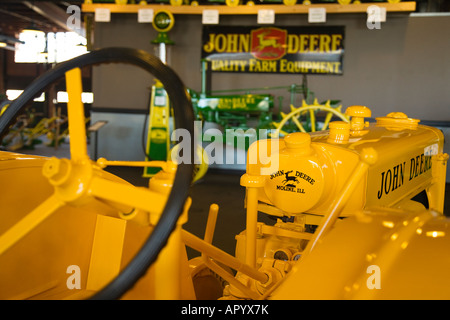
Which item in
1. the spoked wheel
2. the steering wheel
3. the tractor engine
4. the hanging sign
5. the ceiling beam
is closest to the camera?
the steering wheel

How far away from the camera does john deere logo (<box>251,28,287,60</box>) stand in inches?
235

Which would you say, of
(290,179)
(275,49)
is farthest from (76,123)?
(275,49)

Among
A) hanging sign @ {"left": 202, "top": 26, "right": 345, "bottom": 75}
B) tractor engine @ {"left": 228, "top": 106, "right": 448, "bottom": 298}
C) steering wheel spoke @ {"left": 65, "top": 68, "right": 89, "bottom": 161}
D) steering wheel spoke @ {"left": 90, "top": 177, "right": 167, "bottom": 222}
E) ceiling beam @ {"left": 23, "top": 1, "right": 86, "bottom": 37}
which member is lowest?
tractor engine @ {"left": 228, "top": 106, "right": 448, "bottom": 298}

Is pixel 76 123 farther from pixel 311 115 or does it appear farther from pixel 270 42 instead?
pixel 270 42

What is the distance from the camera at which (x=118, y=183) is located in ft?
2.56

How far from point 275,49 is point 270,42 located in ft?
0.35

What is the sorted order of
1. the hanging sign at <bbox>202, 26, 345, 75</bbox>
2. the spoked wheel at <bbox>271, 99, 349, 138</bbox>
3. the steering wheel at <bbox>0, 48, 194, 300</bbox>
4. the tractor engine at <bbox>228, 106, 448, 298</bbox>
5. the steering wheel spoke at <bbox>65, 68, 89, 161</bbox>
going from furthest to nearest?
1. the hanging sign at <bbox>202, 26, 345, 75</bbox>
2. the spoked wheel at <bbox>271, 99, 349, 138</bbox>
3. the tractor engine at <bbox>228, 106, 448, 298</bbox>
4. the steering wheel spoke at <bbox>65, 68, 89, 161</bbox>
5. the steering wheel at <bbox>0, 48, 194, 300</bbox>

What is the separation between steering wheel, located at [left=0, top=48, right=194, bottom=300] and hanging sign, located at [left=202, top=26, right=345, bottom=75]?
5.27 m

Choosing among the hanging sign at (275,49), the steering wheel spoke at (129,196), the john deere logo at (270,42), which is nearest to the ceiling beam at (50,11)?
the hanging sign at (275,49)

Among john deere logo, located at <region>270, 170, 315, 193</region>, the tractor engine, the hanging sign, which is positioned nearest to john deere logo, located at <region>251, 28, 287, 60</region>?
the hanging sign

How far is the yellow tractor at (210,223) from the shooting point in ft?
2.46

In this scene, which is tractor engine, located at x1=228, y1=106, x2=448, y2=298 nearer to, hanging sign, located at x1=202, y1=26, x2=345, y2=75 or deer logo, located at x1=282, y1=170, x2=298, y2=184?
deer logo, located at x1=282, y1=170, x2=298, y2=184

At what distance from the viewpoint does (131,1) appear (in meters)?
6.14

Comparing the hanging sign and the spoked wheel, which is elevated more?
the hanging sign
